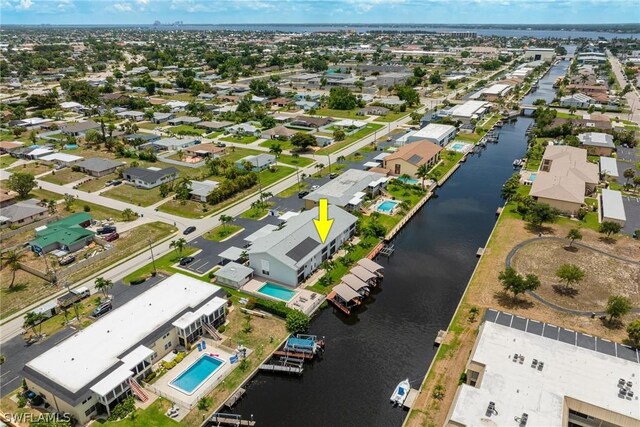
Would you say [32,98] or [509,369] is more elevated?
[32,98]

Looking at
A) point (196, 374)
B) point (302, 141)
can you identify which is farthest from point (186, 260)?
point (302, 141)

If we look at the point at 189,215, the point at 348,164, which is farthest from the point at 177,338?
the point at 348,164

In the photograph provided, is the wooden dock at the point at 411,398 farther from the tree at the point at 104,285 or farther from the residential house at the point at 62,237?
the residential house at the point at 62,237

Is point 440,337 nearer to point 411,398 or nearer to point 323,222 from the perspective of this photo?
point 411,398

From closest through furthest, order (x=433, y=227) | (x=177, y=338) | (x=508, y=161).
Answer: (x=177, y=338) < (x=433, y=227) < (x=508, y=161)

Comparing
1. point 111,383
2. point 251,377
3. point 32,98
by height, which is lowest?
point 251,377

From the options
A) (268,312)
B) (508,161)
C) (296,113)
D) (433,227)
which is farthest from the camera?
(296,113)

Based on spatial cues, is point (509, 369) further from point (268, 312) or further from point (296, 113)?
point (296, 113)

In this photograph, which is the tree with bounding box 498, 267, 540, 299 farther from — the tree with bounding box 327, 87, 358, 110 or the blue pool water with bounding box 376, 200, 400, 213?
the tree with bounding box 327, 87, 358, 110
